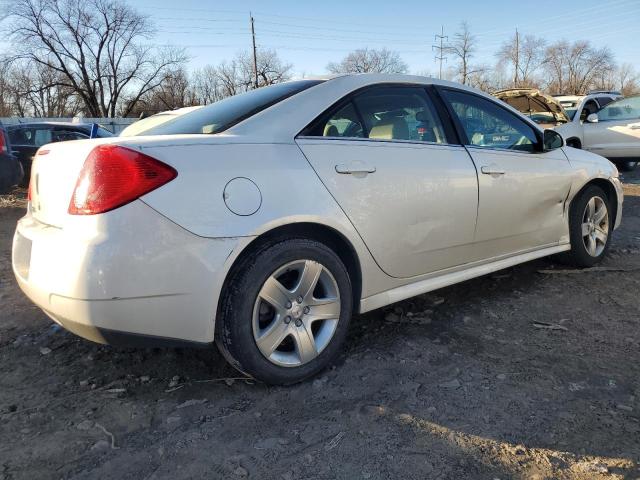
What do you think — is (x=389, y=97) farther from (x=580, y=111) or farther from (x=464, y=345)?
(x=580, y=111)

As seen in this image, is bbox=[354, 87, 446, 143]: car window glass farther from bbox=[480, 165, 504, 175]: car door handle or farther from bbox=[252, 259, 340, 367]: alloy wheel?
bbox=[252, 259, 340, 367]: alloy wheel

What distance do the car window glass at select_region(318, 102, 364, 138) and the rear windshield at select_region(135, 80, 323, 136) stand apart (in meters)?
0.26

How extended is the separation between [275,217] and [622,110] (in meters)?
10.7

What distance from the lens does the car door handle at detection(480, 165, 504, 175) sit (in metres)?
3.31

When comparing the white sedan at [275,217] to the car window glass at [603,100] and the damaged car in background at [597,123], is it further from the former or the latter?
the car window glass at [603,100]

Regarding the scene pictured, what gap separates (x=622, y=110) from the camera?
10570 millimetres

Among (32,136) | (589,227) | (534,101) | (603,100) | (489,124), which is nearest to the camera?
(489,124)

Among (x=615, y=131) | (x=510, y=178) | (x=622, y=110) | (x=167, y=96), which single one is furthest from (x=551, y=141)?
(x=167, y=96)

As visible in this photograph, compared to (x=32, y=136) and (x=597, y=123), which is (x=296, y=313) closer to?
(x=32, y=136)

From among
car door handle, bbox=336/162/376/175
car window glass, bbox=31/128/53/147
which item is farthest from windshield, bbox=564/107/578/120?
car window glass, bbox=31/128/53/147

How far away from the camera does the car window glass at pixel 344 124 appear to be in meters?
2.71

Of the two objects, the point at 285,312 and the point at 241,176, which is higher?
the point at 241,176

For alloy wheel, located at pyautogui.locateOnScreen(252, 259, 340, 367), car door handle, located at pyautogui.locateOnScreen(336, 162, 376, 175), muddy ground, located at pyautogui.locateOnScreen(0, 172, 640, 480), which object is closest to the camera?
muddy ground, located at pyautogui.locateOnScreen(0, 172, 640, 480)

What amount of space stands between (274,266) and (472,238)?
1.50 metres
